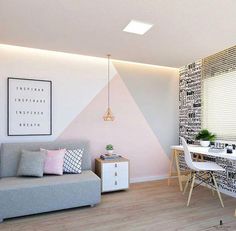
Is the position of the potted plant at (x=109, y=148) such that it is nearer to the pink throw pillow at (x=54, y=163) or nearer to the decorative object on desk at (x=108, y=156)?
the decorative object on desk at (x=108, y=156)

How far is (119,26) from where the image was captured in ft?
7.83

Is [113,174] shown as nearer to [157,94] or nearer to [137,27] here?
[157,94]

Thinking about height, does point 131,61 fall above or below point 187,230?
above

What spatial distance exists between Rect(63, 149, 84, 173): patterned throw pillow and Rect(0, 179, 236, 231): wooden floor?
1.85 feet

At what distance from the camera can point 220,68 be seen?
136 inches

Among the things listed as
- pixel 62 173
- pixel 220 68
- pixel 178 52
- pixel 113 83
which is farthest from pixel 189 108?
pixel 62 173

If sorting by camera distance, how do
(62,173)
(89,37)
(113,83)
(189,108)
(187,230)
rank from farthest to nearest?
(189,108) < (113,83) < (62,173) < (89,37) < (187,230)

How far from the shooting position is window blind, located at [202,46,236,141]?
10.6 feet

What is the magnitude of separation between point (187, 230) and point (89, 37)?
2591 mm

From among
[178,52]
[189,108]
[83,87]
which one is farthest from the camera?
[189,108]

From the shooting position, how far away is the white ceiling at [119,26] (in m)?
1.97

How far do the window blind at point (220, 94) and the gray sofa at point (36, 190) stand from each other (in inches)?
88.4

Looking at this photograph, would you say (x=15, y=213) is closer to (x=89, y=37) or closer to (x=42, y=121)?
(x=42, y=121)

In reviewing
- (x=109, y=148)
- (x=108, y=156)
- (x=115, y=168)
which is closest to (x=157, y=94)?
(x=109, y=148)
